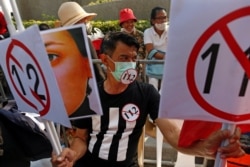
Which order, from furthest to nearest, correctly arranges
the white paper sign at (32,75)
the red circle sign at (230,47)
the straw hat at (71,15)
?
the straw hat at (71,15) → the white paper sign at (32,75) → the red circle sign at (230,47)

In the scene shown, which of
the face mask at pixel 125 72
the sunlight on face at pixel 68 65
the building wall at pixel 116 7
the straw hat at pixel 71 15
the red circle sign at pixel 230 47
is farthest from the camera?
the building wall at pixel 116 7

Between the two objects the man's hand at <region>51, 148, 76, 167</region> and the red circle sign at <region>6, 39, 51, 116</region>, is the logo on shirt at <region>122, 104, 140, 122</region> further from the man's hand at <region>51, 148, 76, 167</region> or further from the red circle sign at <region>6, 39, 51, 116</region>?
the red circle sign at <region>6, 39, 51, 116</region>

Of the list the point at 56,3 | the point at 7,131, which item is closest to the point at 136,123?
the point at 7,131

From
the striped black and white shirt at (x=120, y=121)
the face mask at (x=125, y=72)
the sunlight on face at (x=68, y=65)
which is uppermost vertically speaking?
the sunlight on face at (x=68, y=65)

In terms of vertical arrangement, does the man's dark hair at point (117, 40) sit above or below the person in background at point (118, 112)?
above

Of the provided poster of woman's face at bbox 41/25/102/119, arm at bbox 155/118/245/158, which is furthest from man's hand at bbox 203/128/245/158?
poster of woman's face at bbox 41/25/102/119

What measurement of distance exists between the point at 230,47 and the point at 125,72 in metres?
1.01

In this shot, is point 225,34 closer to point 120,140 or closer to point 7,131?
point 120,140

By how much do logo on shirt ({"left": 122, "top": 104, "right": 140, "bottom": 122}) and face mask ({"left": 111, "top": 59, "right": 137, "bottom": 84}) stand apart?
0.52ft

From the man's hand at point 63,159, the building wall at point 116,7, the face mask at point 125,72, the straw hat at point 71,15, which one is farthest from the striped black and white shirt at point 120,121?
the building wall at point 116,7

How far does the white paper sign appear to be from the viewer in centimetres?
159

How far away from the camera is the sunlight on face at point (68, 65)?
1.70m

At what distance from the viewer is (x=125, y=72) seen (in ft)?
7.41

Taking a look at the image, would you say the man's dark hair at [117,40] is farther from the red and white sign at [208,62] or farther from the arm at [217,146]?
the red and white sign at [208,62]
